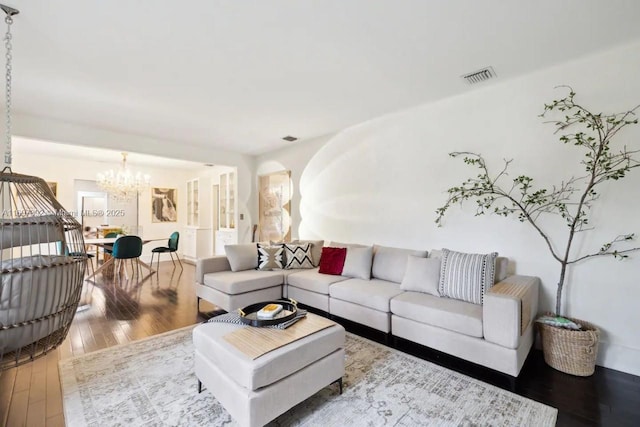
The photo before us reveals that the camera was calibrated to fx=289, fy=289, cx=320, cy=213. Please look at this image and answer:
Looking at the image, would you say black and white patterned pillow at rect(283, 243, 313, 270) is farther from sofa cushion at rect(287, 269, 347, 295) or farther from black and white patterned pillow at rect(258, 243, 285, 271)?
sofa cushion at rect(287, 269, 347, 295)

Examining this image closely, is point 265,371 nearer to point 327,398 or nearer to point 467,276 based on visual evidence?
point 327,398

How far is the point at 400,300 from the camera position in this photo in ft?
8.66

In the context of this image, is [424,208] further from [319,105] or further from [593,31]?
[593,31]

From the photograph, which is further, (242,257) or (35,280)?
(242,257)

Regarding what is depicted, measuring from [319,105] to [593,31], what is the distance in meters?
2.39

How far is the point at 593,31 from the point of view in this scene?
6.84 feet

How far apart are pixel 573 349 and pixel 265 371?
7.54 ft

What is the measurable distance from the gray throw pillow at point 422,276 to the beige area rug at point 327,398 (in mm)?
654

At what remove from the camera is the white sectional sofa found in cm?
207

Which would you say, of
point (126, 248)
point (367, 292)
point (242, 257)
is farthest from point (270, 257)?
point (126, 248)

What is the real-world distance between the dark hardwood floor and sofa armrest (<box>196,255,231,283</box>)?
1.48 feet

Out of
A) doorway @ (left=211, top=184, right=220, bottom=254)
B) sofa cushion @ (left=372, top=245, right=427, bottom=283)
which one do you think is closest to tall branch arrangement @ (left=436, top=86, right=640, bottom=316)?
sofa cushion @ (left=372, top=245, right=427, bottom=283)

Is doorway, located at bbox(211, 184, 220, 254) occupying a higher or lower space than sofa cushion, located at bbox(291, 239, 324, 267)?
higher

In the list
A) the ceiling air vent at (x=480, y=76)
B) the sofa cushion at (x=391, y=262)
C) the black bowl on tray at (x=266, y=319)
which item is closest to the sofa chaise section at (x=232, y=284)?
the black bowl on tray at (x=266, y=319)
